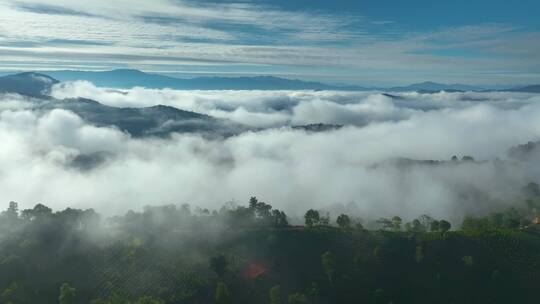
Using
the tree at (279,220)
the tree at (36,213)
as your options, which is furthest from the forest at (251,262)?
the tree at (279,220)

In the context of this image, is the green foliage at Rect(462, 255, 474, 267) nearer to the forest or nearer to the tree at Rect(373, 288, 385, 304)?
the forest

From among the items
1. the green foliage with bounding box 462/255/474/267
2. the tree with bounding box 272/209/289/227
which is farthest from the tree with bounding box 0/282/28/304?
the green foliage with bounding box 462/255/474/267

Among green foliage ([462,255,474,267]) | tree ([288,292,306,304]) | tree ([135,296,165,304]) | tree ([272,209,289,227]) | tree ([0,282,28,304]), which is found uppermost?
green foliage ([462,255,474,267])

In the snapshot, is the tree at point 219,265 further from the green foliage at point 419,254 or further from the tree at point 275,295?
the green foliage at point 419,254

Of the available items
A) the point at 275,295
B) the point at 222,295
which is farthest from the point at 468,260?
the point at 222,295

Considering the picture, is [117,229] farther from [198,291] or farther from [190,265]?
[198,291]

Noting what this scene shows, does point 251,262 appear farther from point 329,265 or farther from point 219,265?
point 329,265

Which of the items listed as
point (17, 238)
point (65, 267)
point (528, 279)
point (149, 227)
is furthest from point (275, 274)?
point (17, 238)

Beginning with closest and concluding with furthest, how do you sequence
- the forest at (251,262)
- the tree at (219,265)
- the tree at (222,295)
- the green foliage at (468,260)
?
the tree at (222,295)
the forest at (251,262)
the tree at (219,265)
the green foliage at (468,260)

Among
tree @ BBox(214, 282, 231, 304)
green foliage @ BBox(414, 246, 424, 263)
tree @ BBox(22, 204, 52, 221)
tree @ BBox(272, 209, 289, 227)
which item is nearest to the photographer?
tree @ BBox(214, 282, 231, 304)
